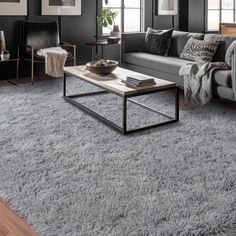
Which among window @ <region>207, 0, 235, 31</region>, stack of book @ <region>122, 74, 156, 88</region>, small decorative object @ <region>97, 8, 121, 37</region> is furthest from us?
window @ <region>207, 0, 235, 31</region>

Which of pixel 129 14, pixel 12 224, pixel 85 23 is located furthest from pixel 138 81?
pixel 129 14

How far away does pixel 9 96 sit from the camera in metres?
4.90

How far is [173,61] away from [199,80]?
0.80m

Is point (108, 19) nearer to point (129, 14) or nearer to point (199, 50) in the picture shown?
point (129, 14)

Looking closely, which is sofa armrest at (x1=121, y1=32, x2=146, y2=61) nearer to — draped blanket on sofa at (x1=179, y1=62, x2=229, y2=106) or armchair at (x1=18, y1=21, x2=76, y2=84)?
armchair at (x1=18, y1=21, x2=76, y2=84)

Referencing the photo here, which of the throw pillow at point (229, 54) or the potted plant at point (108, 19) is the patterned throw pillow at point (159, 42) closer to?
the potted plant at point (108, 19)

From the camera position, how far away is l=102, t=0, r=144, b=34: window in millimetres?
7160

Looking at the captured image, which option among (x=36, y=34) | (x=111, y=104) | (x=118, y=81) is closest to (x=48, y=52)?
(x=36, y=34)

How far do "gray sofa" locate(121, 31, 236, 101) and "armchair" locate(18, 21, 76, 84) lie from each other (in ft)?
2.89

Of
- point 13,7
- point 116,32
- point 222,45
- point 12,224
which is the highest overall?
point 13,7

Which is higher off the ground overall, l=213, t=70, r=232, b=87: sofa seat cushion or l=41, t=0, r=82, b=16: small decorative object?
l=41, t=0, r=82, b=16: small decorative object

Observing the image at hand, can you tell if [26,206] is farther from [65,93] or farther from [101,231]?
[65,93]

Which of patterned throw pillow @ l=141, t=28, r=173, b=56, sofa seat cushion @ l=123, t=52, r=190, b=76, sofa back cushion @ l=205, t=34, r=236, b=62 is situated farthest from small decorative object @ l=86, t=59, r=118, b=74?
patterned throw pillow @ l=141, t=28, r=173, b=56

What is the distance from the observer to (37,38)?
19.6 ft
